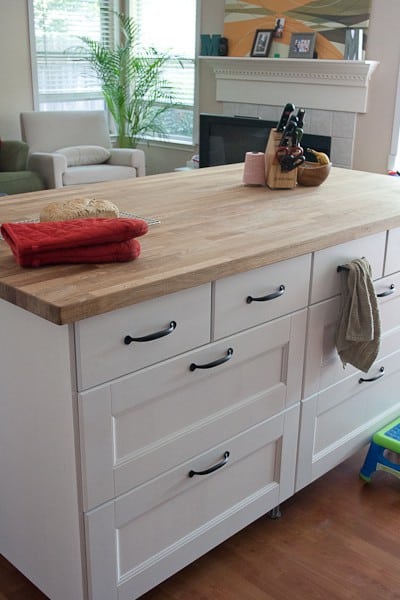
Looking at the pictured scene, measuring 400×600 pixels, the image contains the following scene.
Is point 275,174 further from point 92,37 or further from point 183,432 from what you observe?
point 92,37

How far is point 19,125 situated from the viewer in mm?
6242

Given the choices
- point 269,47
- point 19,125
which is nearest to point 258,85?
point 269,47

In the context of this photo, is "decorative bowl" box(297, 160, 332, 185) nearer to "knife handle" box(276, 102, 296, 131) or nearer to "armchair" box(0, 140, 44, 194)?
"knife handle" box(276, 102, 296, 131)

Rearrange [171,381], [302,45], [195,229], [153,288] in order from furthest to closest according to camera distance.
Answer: [302,45] < [195,229] < [171,381] < [153,288]

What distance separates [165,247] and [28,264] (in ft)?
1.15

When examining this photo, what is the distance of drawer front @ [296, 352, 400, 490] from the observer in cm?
204

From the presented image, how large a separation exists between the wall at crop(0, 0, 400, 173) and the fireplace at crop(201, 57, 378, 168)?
8cm

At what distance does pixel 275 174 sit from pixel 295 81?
3.30m

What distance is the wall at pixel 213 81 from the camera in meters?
4.73

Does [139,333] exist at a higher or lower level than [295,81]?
lower

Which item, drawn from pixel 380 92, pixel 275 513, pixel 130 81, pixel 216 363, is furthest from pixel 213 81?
pixel 216 363

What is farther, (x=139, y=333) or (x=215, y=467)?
(x=215, y=467)

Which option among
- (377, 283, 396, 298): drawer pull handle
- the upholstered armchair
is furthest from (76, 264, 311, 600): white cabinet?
the upholstered armchair

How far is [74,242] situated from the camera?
1.41 meters
